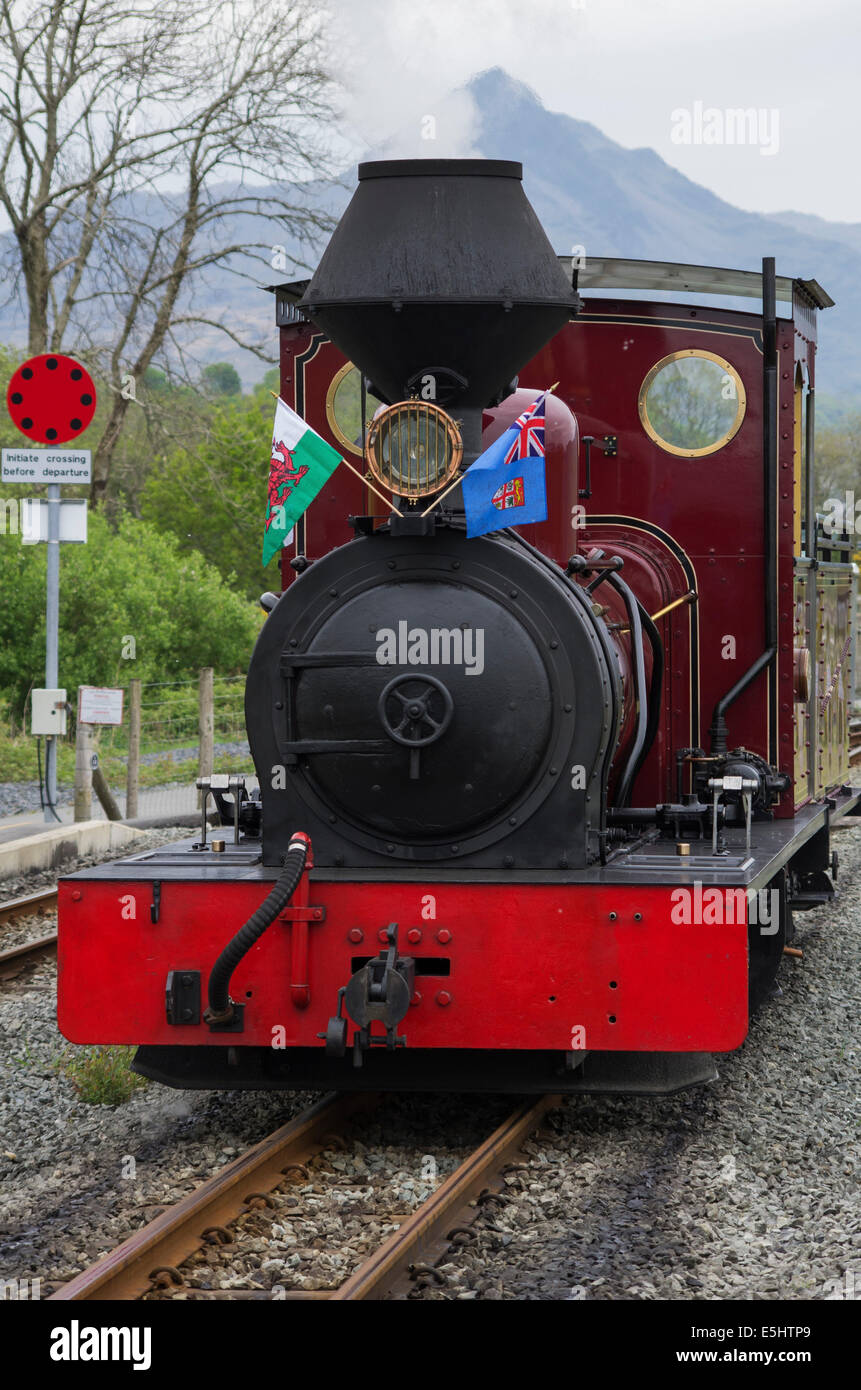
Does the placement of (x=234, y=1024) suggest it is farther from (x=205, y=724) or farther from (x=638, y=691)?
(x=205, y=724)

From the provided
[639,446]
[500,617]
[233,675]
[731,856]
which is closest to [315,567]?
[500,617]

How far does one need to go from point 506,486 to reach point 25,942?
461cm

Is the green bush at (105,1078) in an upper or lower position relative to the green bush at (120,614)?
lower

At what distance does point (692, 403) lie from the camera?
21.1 ft

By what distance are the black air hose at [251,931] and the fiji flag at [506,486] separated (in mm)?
1114

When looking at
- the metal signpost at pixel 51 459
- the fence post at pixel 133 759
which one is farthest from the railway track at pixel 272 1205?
the fence post at pixel 133 759

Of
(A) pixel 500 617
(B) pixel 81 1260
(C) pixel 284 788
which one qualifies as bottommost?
(B) pixel 81 1260

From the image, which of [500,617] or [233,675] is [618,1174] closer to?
[500,617]

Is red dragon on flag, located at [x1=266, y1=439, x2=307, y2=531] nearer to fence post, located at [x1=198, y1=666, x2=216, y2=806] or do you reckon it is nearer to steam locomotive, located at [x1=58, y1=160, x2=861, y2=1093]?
steam locomotive, located at [x1=58, y1=160, x2=861, y2=1093]

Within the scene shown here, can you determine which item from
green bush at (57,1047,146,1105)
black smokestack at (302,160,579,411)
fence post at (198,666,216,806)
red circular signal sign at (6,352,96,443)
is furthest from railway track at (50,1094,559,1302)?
fence post at (198,666,216,806)

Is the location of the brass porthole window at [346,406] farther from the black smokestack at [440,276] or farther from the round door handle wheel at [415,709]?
the round door handle wheel at [415,709]

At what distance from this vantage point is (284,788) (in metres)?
4.93

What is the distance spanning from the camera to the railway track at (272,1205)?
11.7ft

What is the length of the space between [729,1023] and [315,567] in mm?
1888
